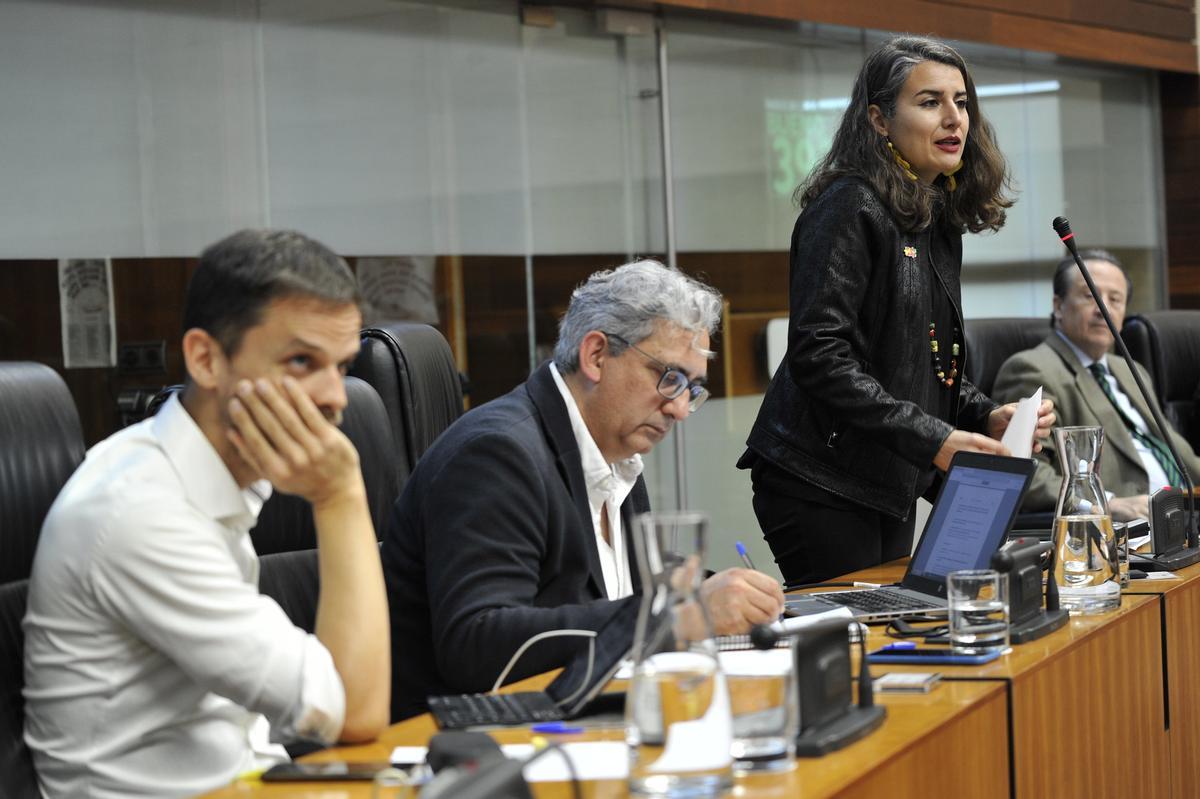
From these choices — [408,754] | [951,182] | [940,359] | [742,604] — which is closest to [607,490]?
[742,604]

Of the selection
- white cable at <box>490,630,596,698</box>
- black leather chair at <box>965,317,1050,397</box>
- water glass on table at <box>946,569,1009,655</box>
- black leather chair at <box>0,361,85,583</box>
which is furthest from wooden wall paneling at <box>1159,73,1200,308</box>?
black leather chair at <box>0,361,85,583</box>

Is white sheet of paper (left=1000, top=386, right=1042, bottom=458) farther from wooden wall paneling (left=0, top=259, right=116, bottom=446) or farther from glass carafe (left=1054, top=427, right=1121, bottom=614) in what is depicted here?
wooden wall paneling (left=0, top=259, right=116, bottom=446)

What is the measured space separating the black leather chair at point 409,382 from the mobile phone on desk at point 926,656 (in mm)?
1529

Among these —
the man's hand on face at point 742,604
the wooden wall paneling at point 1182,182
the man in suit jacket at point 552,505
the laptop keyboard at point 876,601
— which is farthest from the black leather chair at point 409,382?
the wooden wall paneling at point 1182,182

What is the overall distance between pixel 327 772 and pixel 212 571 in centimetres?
23

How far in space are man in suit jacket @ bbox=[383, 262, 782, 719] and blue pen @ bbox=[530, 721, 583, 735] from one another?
31 centimetres

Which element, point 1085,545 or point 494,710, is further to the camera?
point 1085,545

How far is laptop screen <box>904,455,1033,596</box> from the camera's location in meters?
2.07

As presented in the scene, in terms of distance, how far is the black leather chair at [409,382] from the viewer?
3268mm

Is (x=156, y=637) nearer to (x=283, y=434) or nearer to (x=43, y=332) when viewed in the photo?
(x=283, y=434)

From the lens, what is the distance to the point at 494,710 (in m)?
1.58

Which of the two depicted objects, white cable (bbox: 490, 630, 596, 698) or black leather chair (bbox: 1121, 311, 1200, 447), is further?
black leather chair (bbox: 1121, 311, 1200, 447)

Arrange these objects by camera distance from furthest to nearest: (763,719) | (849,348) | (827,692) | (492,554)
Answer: (849,348) → (492,554) → (827,692) → (763,719)

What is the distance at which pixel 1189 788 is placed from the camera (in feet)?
7.56
